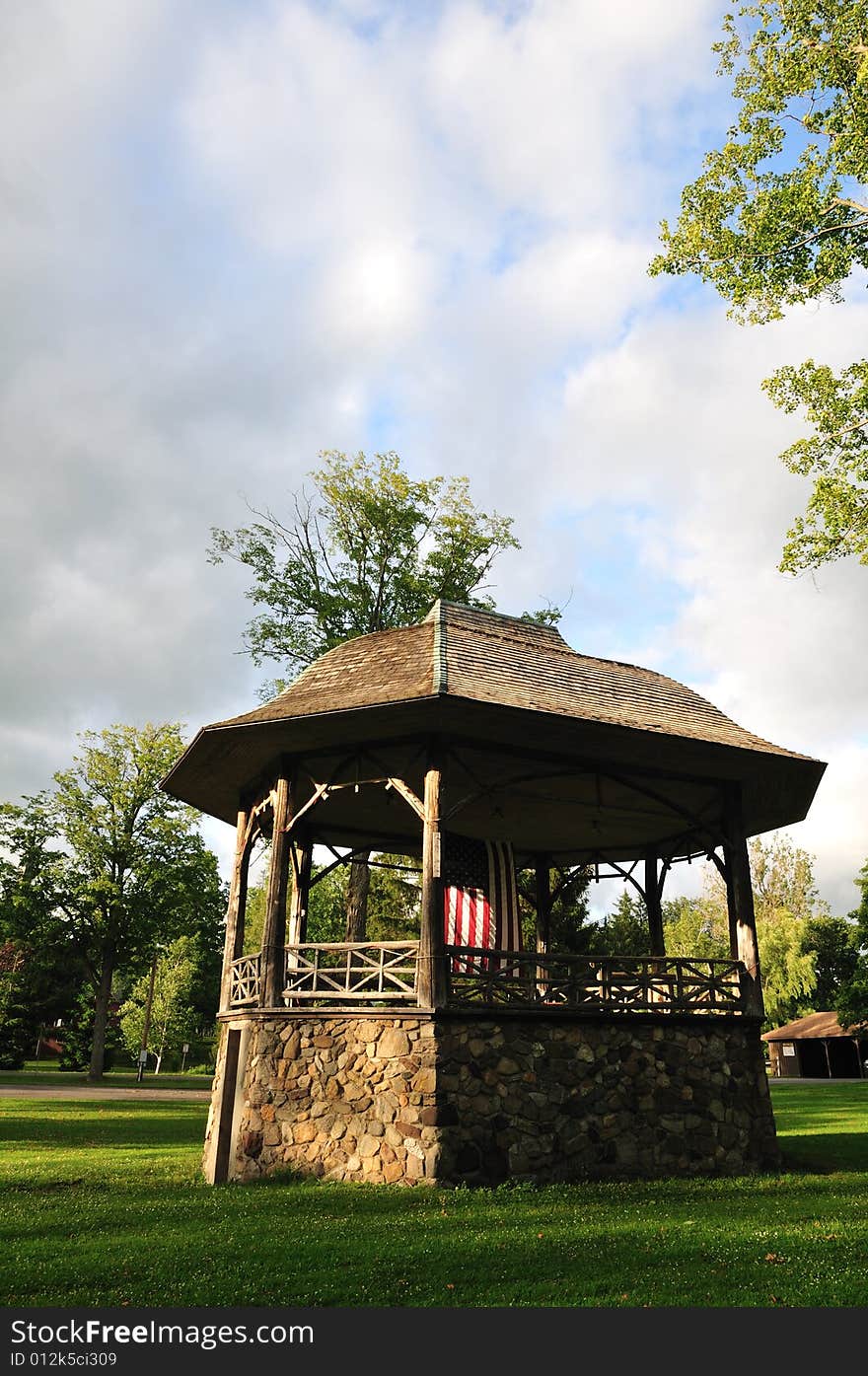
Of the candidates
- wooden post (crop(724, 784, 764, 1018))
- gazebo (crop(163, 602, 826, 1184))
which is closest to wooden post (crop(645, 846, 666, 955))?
gazebo (crop(163, 602, 826, 1184))

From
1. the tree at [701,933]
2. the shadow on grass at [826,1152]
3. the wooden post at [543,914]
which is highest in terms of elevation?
the tree at [701,933]

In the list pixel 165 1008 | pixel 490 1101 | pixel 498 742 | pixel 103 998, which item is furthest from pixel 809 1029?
pixel 490 1101

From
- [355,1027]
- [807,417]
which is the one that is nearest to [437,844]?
[355,1027]

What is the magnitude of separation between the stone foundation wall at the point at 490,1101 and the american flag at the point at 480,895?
3.00 meters

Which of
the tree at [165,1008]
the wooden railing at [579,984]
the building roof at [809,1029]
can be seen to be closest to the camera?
the wooden railing at [579,984]

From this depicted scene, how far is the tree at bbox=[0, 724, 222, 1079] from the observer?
38.7 meters

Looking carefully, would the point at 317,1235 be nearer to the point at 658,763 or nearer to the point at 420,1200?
the point at 420,1200

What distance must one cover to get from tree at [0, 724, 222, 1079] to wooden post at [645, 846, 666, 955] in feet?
75.3

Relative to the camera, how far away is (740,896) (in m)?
15.9

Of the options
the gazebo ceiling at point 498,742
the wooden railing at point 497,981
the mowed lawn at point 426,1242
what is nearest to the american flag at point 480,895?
the gazebo ceiling at point 498,742

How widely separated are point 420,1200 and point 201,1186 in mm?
3425

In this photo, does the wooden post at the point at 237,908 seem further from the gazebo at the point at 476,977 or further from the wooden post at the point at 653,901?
the wooden post at the point at 653,901

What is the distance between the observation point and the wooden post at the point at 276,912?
46.5 ft

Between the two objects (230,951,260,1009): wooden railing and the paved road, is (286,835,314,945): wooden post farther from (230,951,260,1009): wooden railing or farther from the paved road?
the paved road
